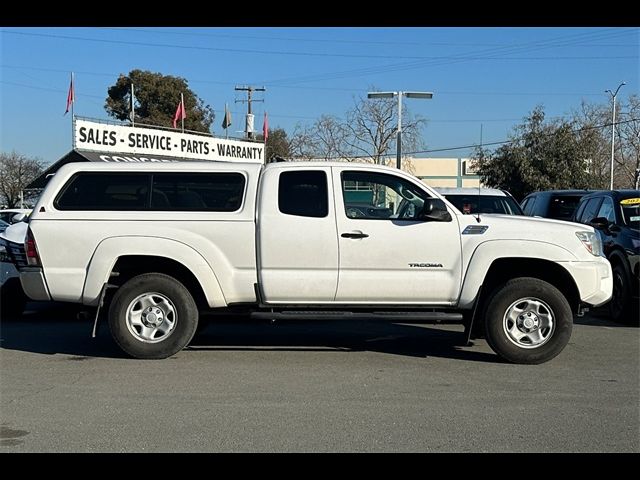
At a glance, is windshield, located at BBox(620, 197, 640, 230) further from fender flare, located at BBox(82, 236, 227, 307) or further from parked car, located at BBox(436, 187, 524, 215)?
fender flare, located at BBox(82, 236, 227, 307)

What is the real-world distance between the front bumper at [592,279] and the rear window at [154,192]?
11.9 ft

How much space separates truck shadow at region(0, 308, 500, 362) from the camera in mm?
7973

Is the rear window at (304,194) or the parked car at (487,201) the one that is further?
the parked car at (487,201)

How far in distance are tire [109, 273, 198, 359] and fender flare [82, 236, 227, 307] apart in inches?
9.3

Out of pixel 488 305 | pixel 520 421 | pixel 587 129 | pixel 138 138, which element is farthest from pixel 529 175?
pixel 520 421

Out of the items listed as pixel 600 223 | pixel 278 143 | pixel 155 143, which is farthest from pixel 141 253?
pixel 278 143

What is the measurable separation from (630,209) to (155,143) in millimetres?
22129

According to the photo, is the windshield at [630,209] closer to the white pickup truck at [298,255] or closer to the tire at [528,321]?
the white pickup truck at [298,255]

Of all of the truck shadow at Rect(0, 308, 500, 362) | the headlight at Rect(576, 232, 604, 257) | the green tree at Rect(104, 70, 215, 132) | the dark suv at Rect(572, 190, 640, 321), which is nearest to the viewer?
the headlight at Rect(576, 232, 604, 257)

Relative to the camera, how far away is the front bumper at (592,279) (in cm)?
715

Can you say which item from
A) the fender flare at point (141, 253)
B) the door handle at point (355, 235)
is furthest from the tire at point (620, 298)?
the fender flare at point (141, 253)

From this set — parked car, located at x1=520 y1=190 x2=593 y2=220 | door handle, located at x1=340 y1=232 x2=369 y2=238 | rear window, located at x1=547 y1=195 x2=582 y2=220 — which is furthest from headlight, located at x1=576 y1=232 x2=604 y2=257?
rear window, located at x1=547 y1=195 x2=582 y2=220
